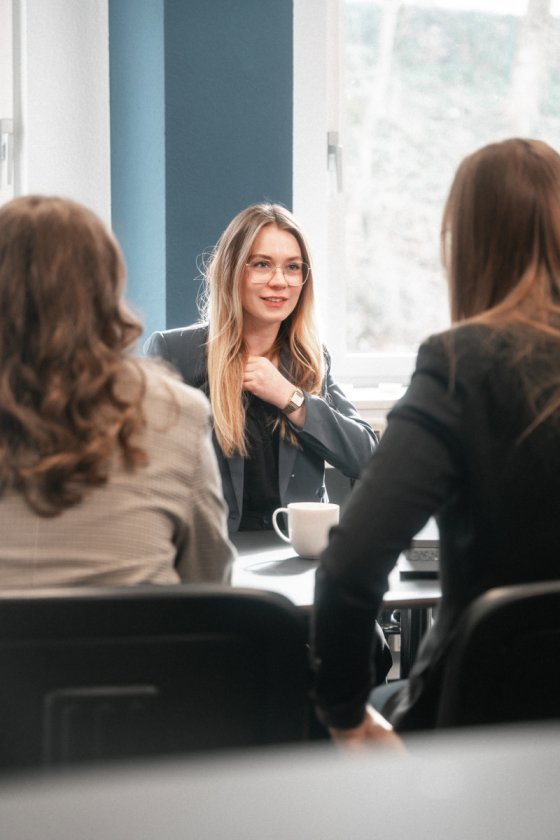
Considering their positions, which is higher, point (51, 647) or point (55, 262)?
point (55, 262)

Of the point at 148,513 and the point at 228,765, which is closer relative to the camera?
the point at 228,765

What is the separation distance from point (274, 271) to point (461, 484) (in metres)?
1.42

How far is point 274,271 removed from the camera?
2502 millimetres

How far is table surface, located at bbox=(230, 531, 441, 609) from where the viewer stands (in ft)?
4.85

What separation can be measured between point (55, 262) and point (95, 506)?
0.99ft

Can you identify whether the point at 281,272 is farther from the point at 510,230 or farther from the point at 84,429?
the point at 84,429

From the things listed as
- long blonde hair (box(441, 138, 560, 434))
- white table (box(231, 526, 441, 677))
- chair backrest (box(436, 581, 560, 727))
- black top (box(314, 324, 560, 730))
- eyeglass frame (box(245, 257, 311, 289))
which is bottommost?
white table (box(231, 526, 441, 677))

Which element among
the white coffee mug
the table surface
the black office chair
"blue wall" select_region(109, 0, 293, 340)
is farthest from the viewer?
"blue wall" select_region(109, 0, 293, 340)

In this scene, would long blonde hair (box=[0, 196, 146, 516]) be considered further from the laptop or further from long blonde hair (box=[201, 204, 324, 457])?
long blonde hair (box=[201, 204, 324, 457])

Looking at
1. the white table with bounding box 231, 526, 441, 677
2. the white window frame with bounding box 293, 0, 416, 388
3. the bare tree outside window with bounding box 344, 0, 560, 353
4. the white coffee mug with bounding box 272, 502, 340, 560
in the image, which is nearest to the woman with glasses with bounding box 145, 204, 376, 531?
the white table with bounding box 231, 526, 441, 677

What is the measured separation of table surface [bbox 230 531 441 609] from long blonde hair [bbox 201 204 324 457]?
1.39 feet

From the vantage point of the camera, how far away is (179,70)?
300 centimetres

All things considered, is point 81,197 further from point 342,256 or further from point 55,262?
point 55,262

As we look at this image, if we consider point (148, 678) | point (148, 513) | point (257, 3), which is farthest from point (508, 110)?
point (148, 678)
